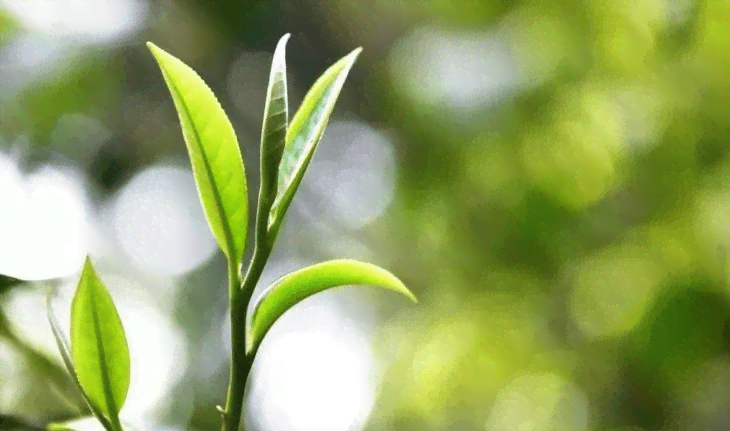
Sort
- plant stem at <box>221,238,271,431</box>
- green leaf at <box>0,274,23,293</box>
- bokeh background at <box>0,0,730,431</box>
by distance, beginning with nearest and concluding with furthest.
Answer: plant stem at <box>221,238,271,431</box> < green leaf at <box>0,274,23,293</box> < bokeh background at <box>0,0,730,431</box>

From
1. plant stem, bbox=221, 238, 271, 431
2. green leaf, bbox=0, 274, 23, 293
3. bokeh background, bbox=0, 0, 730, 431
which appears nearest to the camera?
plant stem, bbox=221, 238, 271, 431

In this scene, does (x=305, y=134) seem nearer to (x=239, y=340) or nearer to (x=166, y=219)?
(x=239, y=340)

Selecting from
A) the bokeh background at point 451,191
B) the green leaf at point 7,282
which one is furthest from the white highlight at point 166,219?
the green leaf at point 7,282

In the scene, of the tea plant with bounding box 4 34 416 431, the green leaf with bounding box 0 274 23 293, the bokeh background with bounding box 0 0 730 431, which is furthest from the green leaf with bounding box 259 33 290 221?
the bokeh background with bounding box 0 0 730 431

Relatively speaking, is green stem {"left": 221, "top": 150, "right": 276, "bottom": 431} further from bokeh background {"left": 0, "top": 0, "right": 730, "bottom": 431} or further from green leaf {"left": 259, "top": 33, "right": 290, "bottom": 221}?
bokeh background {"left": 0, "top": 0, "right": 730, "bottom": 431}

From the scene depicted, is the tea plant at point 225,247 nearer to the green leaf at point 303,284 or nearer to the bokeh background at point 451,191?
the green leaf at point 303,284

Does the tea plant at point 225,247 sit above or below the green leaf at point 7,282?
above

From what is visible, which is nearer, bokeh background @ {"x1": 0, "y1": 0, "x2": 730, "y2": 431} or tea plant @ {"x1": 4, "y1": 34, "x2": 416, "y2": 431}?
tea plant @ {"x1": 4, "y1": 34, "x2": 416, "y2": 431}

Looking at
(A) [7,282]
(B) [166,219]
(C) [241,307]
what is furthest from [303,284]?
(B) [166,219]
